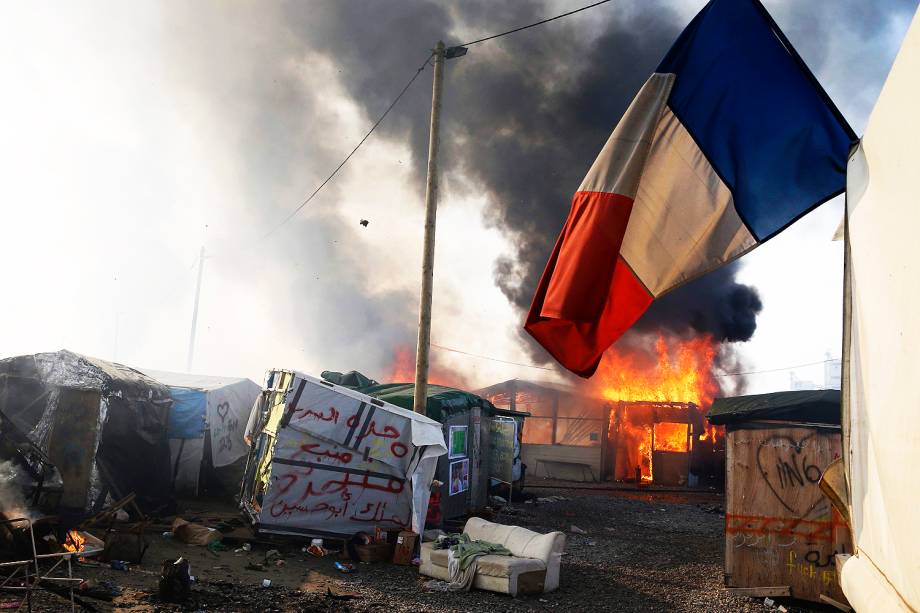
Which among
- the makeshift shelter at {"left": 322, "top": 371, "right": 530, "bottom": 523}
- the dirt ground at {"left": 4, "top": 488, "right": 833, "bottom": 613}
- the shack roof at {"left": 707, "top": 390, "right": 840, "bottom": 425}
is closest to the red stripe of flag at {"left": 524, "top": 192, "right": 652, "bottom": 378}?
the dirt ground at {"left": 4, "top": 488, "right": 833, "bottom": 613}

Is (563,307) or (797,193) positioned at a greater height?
(797,193)

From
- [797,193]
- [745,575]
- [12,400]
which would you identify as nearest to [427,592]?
[745,575]

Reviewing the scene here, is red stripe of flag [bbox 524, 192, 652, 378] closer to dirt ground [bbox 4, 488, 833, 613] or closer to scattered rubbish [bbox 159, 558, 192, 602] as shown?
dirt ground [bbox 4, 488, 833, 613]

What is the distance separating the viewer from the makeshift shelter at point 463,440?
46.5 feet

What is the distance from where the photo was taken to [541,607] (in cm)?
832

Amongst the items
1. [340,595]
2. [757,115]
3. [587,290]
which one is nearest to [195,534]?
[340,595]

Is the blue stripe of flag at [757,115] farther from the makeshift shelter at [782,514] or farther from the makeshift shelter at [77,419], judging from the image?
the makeshift shelter at [77,419]

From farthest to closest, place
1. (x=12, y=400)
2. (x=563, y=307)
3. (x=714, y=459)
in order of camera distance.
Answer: (x=714, y=459)
(x=12, y=400)
(x=563, y=307)

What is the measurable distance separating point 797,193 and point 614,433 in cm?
2506

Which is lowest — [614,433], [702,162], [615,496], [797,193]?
[615,496]

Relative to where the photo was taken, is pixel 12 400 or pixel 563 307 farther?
pixel 12 400

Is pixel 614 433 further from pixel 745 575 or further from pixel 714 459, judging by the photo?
pixel 745 575

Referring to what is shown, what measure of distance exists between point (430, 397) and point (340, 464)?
10.9 feet

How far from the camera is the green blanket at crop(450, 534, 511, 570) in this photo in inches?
357
